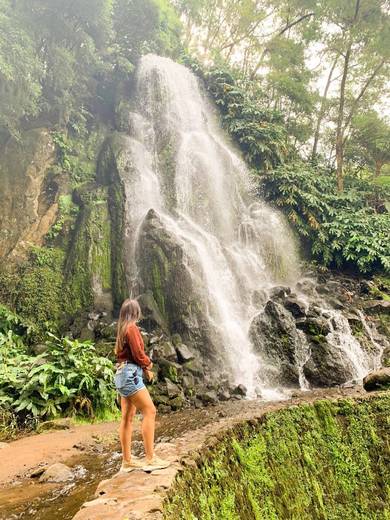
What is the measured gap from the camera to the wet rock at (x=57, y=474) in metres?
4.39

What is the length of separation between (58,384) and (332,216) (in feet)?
41.9

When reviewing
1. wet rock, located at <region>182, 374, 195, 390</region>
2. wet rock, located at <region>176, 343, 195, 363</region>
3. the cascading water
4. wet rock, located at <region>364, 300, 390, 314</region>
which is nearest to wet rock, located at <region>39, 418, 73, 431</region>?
wet rock, located at <region>182, 374, 195, 390</region>

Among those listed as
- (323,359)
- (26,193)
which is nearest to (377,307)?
(323,359)

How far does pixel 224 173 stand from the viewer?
16.1 m

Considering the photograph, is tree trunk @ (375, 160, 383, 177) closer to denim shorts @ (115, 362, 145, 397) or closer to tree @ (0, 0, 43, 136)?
tree @ (0, 0, 43, 136)

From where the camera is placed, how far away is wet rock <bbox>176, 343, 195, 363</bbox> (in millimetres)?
9391

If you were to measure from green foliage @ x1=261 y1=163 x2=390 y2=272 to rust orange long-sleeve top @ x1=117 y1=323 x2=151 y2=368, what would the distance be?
12.5m

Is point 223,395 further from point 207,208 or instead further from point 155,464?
point 207,208

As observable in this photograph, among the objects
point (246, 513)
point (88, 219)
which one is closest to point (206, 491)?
point (246, 513)

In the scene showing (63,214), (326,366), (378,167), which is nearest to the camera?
(326,366)

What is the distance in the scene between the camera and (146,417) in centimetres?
331

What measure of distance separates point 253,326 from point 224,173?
25.4 ft

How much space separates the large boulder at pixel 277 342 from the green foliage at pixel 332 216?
519 centimetres

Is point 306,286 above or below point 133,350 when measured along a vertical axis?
above
